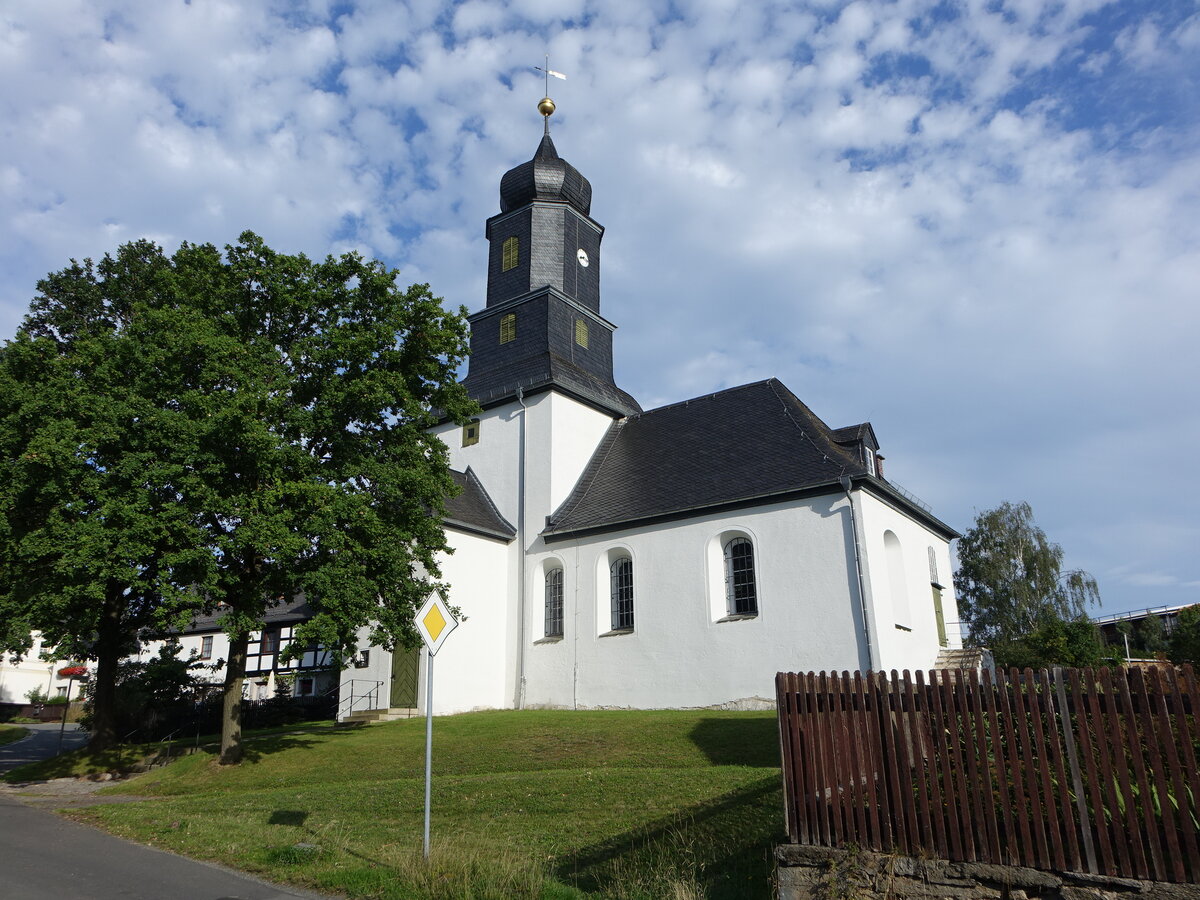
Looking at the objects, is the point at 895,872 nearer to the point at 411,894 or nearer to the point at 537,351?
the point at 411,894

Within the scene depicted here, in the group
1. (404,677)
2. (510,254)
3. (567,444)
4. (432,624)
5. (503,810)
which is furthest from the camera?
(510,254)

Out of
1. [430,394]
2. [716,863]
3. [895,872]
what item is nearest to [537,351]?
[430,394]

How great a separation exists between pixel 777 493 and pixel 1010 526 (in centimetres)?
2796

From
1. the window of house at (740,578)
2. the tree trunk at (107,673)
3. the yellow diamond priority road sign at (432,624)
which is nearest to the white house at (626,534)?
the window of house at (740,578)

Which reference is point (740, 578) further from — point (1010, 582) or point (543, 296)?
point (1010, 582)

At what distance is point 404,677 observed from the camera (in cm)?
2220

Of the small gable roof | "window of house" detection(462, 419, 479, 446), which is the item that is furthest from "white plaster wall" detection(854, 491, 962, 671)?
"window of house" detection(462, 419, 479, 446)

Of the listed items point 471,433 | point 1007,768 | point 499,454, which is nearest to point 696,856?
point 1007,768

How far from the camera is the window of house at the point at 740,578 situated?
20031 millimetres

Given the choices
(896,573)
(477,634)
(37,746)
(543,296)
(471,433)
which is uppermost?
(543,296)

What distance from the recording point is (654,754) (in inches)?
527

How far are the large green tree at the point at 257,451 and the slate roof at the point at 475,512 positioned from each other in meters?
5.02

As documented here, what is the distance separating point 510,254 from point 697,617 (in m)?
14.1

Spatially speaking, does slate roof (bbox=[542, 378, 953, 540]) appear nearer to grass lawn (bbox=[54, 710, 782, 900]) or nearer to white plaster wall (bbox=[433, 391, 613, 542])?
white plaster wall (bbox=[433, 391, 613, 542])
